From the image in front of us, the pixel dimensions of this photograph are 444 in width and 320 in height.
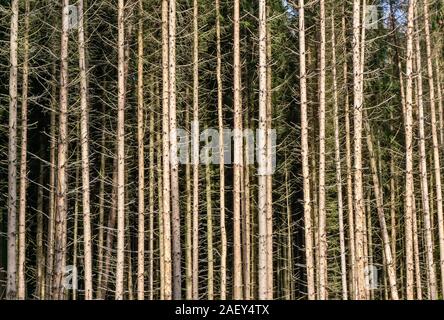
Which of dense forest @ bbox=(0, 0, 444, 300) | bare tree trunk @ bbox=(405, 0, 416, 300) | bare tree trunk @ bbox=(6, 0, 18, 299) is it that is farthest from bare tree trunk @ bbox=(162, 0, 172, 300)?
bare tree trunk @ bbox=(405, 0, 416, 300)

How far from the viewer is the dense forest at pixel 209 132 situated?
11758 mm

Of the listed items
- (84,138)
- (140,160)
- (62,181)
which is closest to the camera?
(62,181)

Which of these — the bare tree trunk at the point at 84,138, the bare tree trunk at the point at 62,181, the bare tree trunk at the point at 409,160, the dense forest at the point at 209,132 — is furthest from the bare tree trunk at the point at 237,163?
the bare tree trunk at the point at 62,181

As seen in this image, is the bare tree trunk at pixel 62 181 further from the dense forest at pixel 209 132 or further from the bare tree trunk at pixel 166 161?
the bare tree trunk at pixel 166 161

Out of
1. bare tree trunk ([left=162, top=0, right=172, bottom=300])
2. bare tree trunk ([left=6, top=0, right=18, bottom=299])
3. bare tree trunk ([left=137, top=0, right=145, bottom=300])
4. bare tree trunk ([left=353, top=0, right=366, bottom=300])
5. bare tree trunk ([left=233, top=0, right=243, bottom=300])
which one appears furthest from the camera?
bare tree trunk ([left=233, top=0, right=243, bottom=300])

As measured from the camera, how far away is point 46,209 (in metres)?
22.1

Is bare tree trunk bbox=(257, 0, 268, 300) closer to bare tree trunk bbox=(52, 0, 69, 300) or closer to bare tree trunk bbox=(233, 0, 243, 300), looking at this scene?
bare tree trunk bbox=(233, 0, 243, 300)

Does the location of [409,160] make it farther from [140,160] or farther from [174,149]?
[140,160]

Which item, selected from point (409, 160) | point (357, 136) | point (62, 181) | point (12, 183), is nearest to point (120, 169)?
point (62, 181)

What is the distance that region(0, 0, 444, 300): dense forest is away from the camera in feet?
38.6

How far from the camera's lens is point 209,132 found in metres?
19.6

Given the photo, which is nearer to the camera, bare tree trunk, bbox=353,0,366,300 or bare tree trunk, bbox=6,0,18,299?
bare tree trunk, bbox=6,0,18,299

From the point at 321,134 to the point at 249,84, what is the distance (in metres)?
7.83
